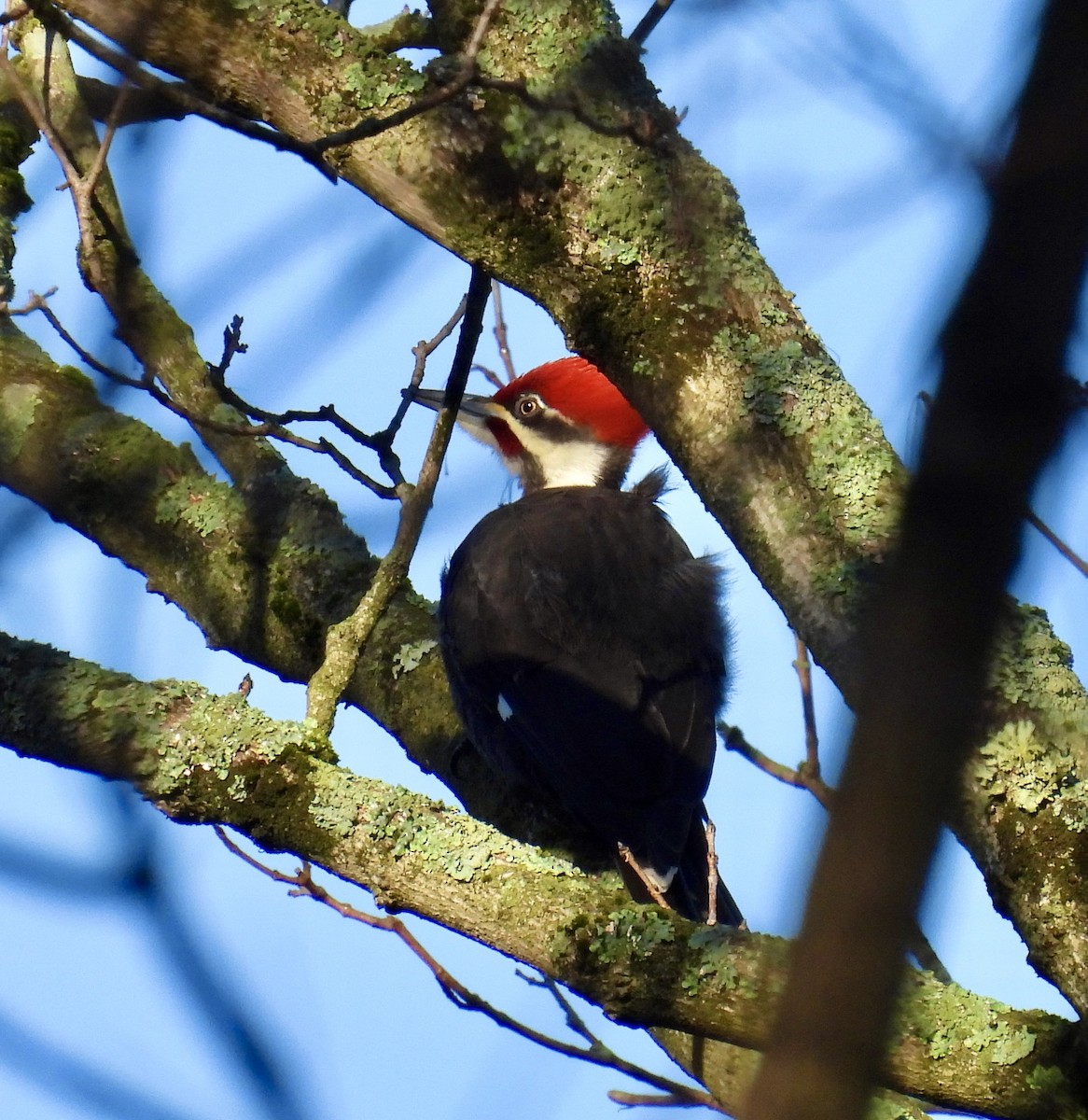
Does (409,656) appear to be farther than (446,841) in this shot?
Yes

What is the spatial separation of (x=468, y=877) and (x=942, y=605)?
1.48 m

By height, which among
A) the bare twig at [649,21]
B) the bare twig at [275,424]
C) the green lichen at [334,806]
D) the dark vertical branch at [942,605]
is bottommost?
the dark vertical branch at [942,605]

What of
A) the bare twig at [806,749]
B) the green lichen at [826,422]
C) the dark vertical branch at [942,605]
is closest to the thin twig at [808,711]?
the bare twig at [806,749]

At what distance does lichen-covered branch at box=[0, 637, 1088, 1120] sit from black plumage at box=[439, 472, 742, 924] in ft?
2.31

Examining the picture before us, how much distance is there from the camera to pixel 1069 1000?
2064mm

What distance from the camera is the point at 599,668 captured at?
3545 mm

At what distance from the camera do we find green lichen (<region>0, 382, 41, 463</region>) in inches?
143

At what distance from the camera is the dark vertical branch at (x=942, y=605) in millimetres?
748

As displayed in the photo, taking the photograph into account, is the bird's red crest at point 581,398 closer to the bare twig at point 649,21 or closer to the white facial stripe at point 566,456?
the white facial stripe at point 566,456

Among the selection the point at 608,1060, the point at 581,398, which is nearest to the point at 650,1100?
the point at 608,1060

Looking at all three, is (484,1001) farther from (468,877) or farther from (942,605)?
(942,605)

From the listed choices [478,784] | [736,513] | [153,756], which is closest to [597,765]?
[478,784]

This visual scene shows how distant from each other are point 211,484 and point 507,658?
2.81ft

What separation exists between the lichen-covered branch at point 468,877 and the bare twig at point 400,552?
0.19 m
